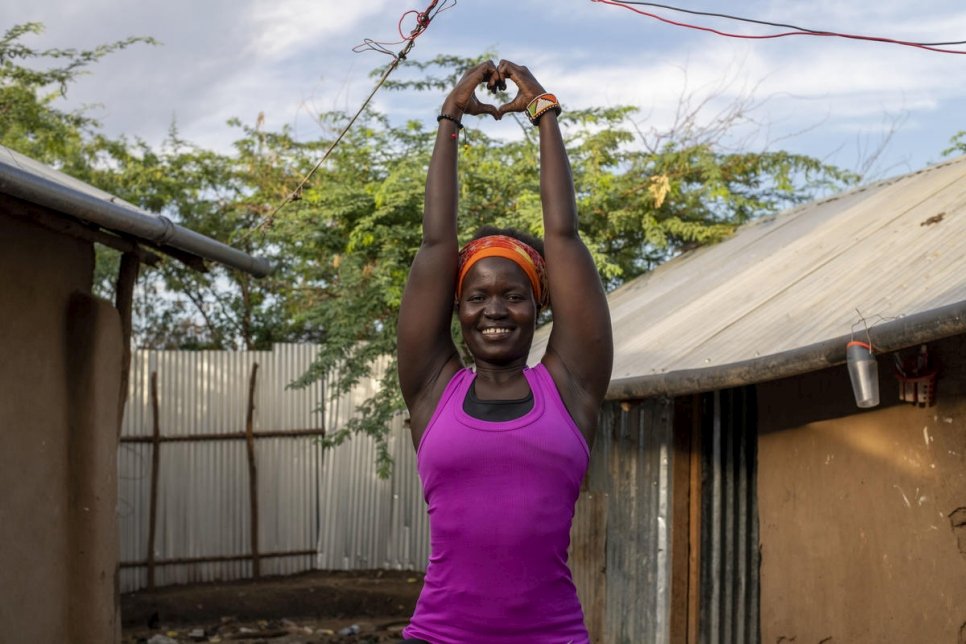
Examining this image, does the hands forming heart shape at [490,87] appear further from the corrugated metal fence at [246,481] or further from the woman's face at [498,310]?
the corrugated metal fence at [246,481]

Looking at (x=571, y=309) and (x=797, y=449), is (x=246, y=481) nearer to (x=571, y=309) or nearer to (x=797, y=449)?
(x=797, y=449)

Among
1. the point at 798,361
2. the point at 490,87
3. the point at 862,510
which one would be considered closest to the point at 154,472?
the point at 862,510

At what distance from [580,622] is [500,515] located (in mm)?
310

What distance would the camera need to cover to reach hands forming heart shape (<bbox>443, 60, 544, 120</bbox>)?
2.79 meters

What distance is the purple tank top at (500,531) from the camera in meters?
2.42

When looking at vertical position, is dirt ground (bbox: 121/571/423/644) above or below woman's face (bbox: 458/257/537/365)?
below

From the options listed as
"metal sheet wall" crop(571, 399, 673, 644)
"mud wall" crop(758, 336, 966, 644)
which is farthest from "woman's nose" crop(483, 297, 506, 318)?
"metal sheet wall" crop(571, 399, 673, 644)

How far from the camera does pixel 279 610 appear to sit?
1153 cm

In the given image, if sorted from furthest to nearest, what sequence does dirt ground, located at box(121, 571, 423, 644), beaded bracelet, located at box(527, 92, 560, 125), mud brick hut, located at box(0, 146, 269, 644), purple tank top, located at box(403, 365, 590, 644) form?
dirt ground, located at box(121, 571, 423, 644) < mud brick hut, located at box(0, 146, 269, 644) < beaded bracelet, located at box(527, 92, 560, 125) < purple tank top, located at box(403, 365, 590, 644)

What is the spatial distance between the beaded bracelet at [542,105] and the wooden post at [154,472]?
9881 millimetres

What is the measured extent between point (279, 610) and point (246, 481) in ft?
4.94

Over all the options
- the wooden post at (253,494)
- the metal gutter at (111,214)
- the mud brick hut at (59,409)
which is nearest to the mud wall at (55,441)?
the mud brick hut at (59,409)

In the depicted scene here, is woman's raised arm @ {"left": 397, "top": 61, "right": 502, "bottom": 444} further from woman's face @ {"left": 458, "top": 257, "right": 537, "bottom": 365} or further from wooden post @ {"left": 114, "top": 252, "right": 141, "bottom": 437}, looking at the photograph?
wooden post @ {"left": 114, "top": 252, "right": 141, "bottom": 437}

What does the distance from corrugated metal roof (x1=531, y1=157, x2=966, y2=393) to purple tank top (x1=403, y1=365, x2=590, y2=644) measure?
2.20m
